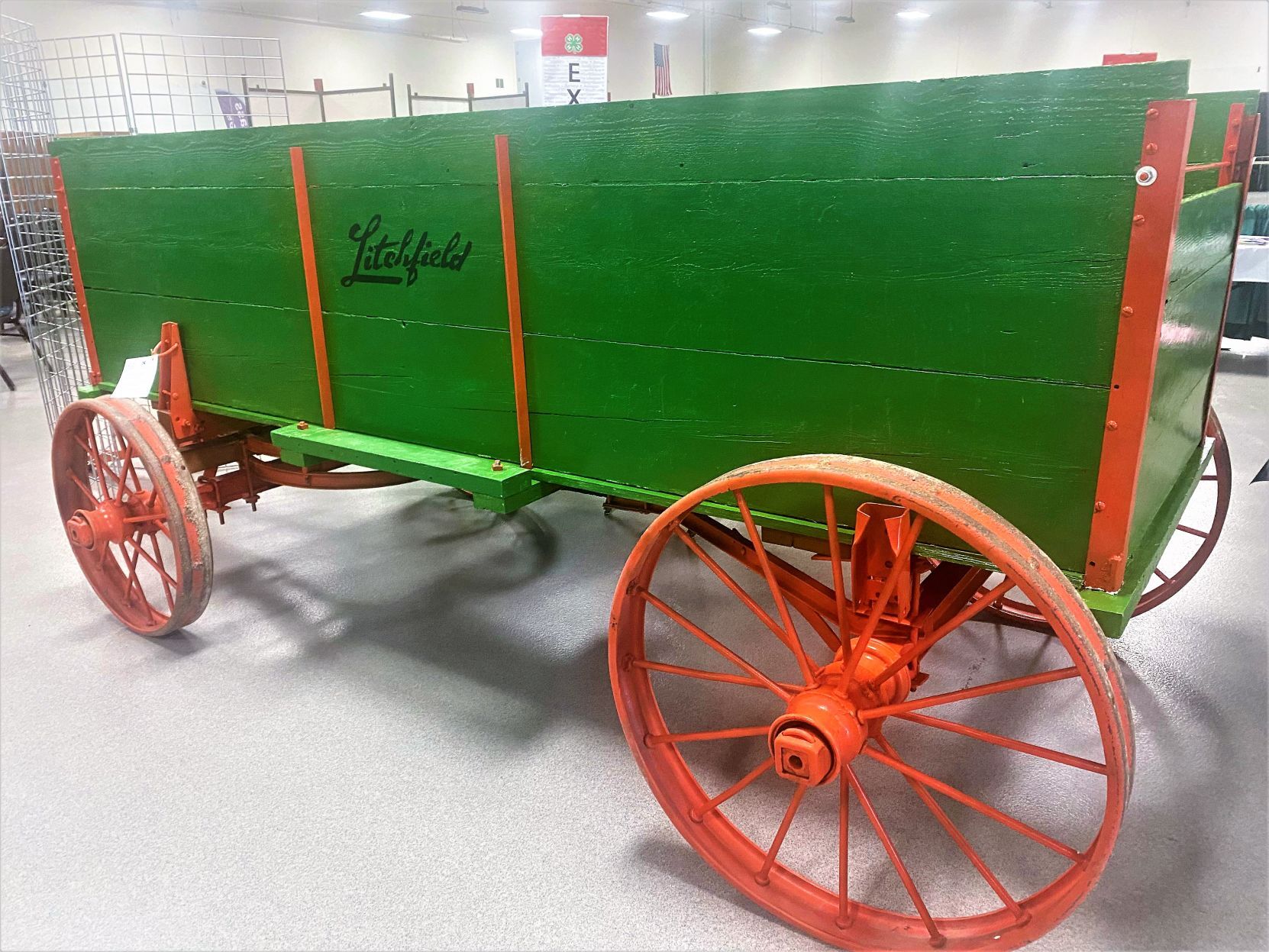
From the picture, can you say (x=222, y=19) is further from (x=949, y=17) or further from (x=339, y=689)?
(x=339, y=689)

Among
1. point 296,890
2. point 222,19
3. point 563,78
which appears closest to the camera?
point 296,890

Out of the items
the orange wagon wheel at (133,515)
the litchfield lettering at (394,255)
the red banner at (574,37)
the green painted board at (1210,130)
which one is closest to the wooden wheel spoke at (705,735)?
the litchfield lettering at (394,255)

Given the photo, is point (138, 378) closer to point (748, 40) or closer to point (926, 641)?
point (926, 641)

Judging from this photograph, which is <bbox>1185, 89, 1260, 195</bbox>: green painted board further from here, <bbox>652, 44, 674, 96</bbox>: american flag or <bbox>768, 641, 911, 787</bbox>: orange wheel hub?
<bbox>652, 44, 674, 96</bbox>: american flag

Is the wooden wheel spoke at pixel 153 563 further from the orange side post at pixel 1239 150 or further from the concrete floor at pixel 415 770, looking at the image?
the orange side post at pixel 1239 150

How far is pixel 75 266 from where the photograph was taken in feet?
10.0

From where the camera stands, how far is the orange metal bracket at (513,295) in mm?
1885

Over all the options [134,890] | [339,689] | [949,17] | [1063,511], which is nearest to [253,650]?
[339,689]

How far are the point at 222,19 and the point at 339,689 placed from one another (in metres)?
12.7

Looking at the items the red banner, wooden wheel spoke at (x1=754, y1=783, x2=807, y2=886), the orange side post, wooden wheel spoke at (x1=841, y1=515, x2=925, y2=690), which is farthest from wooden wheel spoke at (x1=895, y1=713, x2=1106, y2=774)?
the red banner

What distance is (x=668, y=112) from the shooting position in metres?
1.63

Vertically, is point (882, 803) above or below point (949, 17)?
below

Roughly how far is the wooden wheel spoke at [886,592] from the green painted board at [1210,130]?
4.21 feet

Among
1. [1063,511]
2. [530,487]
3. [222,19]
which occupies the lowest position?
[530,487]
